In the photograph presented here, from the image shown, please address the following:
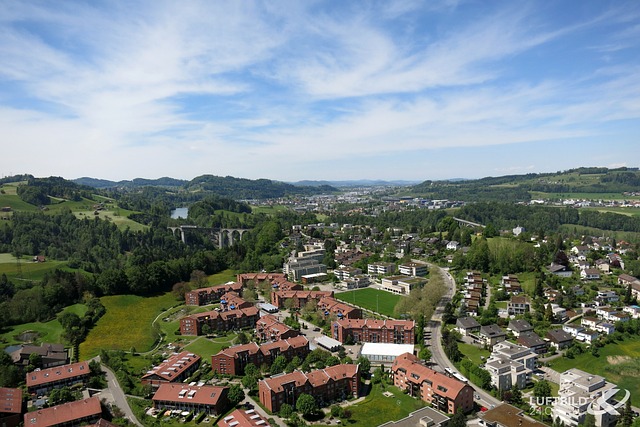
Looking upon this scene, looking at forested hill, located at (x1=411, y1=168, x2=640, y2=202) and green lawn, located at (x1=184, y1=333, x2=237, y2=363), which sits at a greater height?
forested hill, located at (x1=411, y1=168, x2=640, y2=202)

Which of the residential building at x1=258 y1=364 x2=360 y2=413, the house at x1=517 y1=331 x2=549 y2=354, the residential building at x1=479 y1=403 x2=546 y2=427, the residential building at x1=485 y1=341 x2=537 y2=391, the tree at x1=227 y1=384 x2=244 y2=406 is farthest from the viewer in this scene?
the house at x1=517 y1=331 x2=549 y2=354

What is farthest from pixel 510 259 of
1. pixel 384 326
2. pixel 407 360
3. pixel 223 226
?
pixel 223 226

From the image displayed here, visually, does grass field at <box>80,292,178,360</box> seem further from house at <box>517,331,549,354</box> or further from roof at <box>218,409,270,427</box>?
house at <box>517,331,549,354</box>

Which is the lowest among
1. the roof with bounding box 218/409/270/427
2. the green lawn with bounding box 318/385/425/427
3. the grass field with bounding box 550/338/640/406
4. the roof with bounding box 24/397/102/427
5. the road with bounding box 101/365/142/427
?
the green lawn with bounding box 318/385/425/427

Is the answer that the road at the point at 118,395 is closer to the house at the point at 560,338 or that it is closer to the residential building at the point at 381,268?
the house at the point at 560,338

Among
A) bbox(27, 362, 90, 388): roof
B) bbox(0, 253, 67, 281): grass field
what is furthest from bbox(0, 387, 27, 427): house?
Answer: bbox(0, 253, 67, 281): grass field

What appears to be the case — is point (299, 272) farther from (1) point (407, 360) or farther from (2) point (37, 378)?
(2) point (37, 378)

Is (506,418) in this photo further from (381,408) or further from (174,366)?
(174,366)
